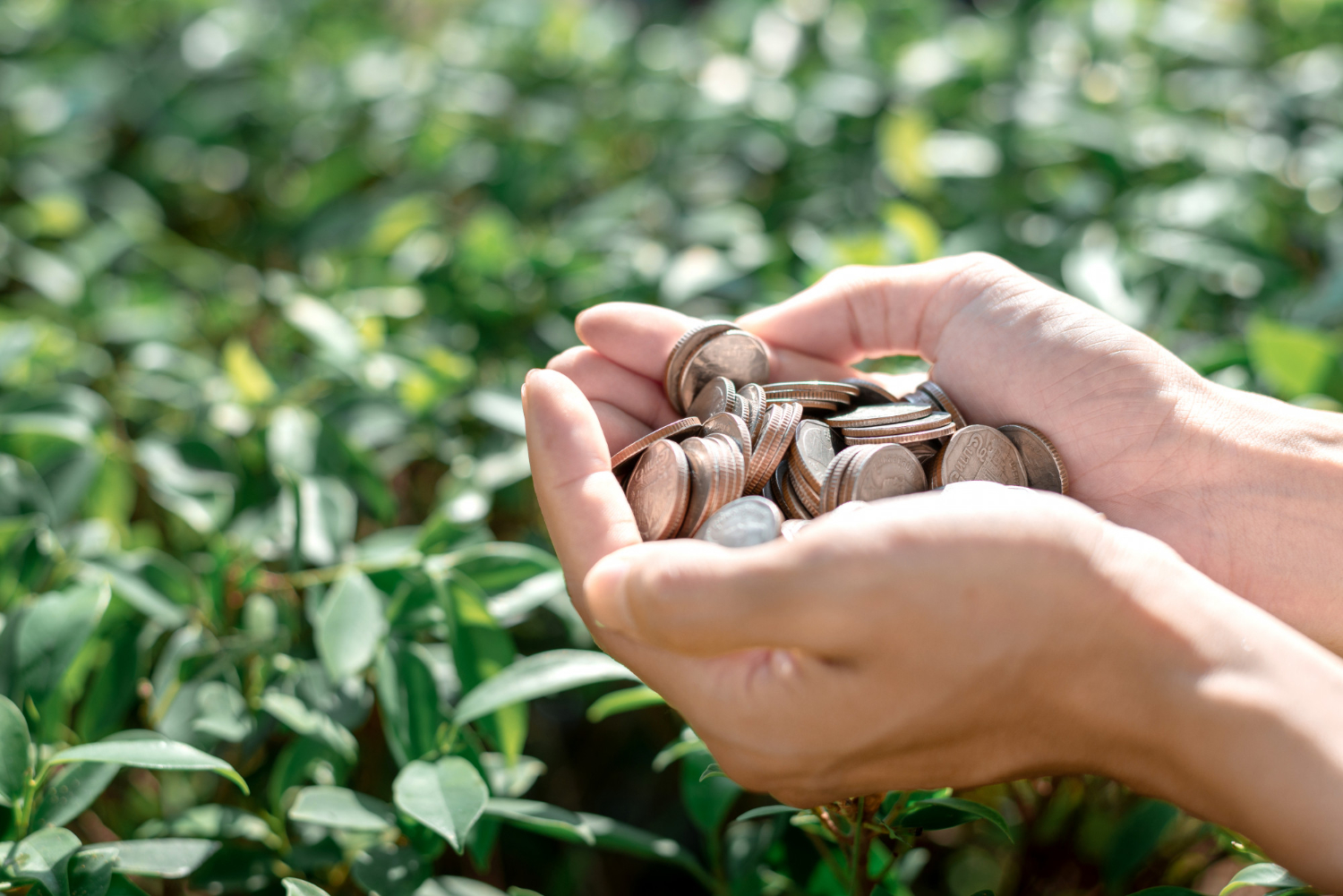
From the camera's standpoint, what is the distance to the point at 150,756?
108 cm

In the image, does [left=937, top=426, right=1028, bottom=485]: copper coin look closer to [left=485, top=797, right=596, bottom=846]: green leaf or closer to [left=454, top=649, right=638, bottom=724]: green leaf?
[left=454, top=649, right=638, bottom=724]: green leaf

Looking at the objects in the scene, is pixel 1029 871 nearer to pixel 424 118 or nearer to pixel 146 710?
pixel 146 710

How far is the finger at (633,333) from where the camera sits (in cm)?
149

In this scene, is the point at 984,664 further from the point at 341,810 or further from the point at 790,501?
the point at 341,810

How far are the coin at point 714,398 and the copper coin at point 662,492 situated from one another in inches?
6.3

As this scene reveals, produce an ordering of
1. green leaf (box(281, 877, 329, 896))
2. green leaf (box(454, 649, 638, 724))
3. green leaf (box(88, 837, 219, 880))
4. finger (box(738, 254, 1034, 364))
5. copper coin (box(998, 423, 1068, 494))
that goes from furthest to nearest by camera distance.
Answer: finger (box(738, 254, 1034, 364))
copper coin (box(998, 423, 1068, 494))
green leaf (box(454, 649, 638, 724))
green leaf (box(88, 837, 219, 880))
green leaf (box(281, 877, 329, 896))

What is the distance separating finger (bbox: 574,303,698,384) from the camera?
4.88 feet

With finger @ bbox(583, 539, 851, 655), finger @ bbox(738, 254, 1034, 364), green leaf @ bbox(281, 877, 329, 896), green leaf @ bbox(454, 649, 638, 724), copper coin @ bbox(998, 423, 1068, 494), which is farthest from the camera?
finger @ bbox(738, 254, 1034, 364)

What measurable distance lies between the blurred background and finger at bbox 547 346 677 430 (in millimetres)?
283

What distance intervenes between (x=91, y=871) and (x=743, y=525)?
842mm

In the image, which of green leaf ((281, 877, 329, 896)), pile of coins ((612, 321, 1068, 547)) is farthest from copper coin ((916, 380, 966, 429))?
green leaf ((281, 877, 329, 896))

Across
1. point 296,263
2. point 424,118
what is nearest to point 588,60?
point 424,118

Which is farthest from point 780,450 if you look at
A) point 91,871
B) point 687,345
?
point 91,871

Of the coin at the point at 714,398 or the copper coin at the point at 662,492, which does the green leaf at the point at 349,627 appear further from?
the coin at the point at 714,398
